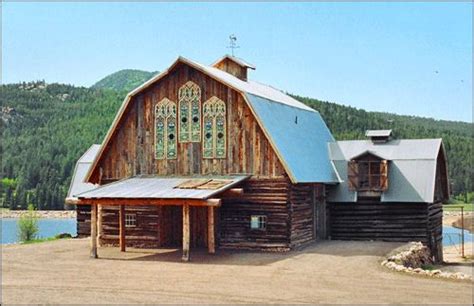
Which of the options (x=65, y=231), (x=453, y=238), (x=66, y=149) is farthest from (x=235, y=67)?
(x=66, y=149)

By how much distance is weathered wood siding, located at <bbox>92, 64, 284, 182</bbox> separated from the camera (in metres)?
27.2

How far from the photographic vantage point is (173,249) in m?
27.8

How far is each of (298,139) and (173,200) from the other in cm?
800

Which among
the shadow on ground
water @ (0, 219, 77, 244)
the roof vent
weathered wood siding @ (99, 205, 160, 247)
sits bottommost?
water @ (0, 219, 77, 244)

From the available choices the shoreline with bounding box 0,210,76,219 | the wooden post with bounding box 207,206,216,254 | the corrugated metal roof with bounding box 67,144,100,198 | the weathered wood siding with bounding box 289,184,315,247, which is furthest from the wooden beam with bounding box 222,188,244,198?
the shoreline with bounding box 0,210,76,219

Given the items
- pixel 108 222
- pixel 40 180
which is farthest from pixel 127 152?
pixel 40 180

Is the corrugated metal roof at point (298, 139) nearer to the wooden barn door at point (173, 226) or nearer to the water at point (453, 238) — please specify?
the wooden barn door at point (173, 226)

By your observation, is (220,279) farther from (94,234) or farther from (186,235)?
(94,234)

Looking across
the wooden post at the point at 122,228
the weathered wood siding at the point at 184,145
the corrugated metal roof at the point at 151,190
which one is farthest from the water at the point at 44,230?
the corrugated metal roof at the point at 151,190

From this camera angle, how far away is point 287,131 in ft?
96.1

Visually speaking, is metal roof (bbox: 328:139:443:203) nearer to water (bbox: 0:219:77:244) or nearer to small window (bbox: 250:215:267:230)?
small window (bbox: 250:215:267:230)

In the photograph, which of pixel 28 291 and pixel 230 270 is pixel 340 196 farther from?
pixel 28 291

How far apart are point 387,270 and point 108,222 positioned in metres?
13.4

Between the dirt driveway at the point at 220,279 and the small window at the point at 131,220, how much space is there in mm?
2230
